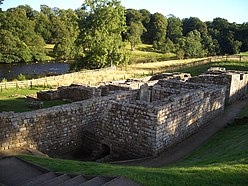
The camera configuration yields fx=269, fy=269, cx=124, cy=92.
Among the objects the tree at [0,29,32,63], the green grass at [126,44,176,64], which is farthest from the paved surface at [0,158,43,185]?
the green grass at [126,44,176,64]

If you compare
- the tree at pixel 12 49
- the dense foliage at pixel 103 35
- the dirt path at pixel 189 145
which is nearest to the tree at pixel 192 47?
the dense foliage at pixel 103 35

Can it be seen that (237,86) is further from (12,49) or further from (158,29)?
(158,29)

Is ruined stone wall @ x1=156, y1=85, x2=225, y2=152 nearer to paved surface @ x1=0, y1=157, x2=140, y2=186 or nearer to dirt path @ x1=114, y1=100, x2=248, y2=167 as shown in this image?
dirt path @ x1=114, y1=100, x2=248, y2=167

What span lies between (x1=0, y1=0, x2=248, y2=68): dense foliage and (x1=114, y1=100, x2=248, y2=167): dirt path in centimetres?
2537

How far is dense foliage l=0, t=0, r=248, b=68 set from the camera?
40.5m

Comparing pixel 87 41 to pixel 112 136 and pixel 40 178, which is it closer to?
pixel 112 136

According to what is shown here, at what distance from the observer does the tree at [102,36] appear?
39.2m

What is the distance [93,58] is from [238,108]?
25387 mm

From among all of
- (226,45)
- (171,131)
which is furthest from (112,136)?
(226,45)

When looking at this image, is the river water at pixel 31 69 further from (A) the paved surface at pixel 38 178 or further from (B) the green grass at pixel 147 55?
(A) the paved surface at pixel 38 178

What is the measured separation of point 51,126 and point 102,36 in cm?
2927

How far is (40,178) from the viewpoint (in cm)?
689

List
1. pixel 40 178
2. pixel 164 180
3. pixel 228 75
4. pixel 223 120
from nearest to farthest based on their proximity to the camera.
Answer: pixel 164 180 < pixel 40 178 < pixel 223 120 < pixel 228 75

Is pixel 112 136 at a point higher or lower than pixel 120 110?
lower
